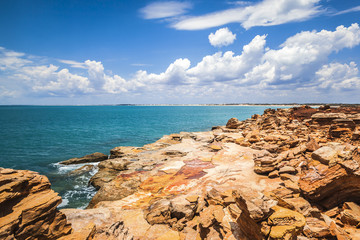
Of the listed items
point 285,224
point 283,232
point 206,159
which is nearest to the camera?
point 283,232

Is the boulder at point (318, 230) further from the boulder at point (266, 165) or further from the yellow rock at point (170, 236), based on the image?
the boulder at point (266, 165)

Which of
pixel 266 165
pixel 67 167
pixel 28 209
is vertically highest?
pixel 28 209

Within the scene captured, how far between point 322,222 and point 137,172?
A: 567 inches

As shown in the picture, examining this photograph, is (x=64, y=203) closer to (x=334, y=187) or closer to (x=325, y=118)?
(x=334, y=187)

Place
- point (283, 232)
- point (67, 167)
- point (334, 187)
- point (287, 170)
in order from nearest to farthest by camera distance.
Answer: point (283, 232), point (334, 187), point (287, 170), point (67, 167)

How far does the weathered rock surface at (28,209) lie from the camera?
19.5ft

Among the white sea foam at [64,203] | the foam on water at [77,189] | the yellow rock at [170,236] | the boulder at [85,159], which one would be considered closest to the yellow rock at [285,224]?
the yellow rock at [170,236]

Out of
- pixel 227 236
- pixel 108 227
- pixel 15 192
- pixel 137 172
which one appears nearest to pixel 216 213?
pixel 227 236

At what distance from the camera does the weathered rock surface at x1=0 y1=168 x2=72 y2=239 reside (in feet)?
19.5

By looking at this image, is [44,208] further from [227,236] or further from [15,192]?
[227,236]

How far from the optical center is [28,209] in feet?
21.2

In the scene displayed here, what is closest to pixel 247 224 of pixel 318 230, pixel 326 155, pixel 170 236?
pixel 318 230

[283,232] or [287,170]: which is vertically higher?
[283,232]

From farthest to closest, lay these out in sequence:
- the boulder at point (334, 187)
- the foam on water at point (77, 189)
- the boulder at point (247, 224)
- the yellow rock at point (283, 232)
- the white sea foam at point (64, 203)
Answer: the foam on water at point (77, 189), the white sea foam at point (64, 203), the boulder at point (334, 187), the boulder at point (247, 224), the yellow rock at point (283, 232)
